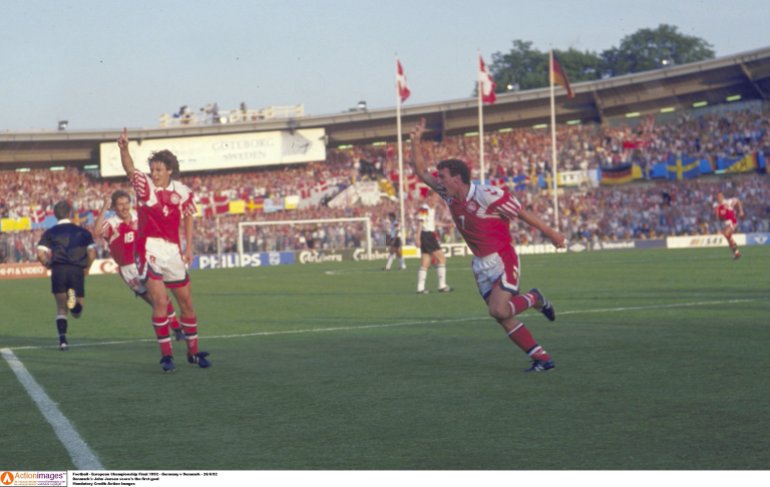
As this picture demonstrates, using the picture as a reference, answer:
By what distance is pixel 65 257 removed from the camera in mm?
14797

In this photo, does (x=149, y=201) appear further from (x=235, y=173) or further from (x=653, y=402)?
(x=235, y=173)

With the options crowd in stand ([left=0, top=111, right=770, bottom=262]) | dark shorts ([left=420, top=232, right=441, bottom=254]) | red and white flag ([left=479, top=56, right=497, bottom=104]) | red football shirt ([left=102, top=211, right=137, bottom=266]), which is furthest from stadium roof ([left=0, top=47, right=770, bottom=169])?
red football shirt ([left=102, top=211, right=137, bottom=266])

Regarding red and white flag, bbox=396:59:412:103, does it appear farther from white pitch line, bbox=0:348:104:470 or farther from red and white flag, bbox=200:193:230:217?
white pitch line, bbox=0:348:104:470

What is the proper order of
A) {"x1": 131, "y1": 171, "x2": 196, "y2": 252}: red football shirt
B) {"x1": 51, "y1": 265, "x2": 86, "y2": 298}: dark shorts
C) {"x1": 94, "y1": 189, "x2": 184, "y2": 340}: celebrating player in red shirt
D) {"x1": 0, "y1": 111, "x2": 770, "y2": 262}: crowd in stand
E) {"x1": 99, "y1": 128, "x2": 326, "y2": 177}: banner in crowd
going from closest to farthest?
{"x1": 131, "y1": 171, "x2": 196, "y2": 252}: red football shirt, {"x1": 94, "y1": 189, "x2": 184, "y2": 340}: celebrating player in red shirt, {"x1": 51, "y1": 265, "x2": 86, "y2": 298}: dark shorts, {"x1": 0, "y1": 111, "x2": 770, "y2": 262}: crowd in stand, {"x1": 99, "y1": 128, "x2": 326, "y2": 177}: banner in crowd

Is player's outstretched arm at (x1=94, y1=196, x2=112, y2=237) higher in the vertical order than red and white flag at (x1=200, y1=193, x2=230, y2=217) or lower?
lower

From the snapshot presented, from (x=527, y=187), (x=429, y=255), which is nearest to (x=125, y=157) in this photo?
(x=429, y=255)

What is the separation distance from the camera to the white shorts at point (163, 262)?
1140cm

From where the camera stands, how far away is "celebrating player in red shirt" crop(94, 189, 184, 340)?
14.7 meters

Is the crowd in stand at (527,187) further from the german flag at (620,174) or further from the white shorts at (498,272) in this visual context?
the white shorts at (498,272)

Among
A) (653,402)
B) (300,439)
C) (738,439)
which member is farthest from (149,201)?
(738,439)

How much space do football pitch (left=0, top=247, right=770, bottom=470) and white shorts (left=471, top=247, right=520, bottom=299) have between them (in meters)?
0.79

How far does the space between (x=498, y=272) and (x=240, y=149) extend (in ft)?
210

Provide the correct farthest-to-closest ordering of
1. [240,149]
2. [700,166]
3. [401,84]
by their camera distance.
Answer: [240,149] → [700,166] → [401,84]

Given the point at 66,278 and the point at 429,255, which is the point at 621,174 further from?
the point at 66,278
